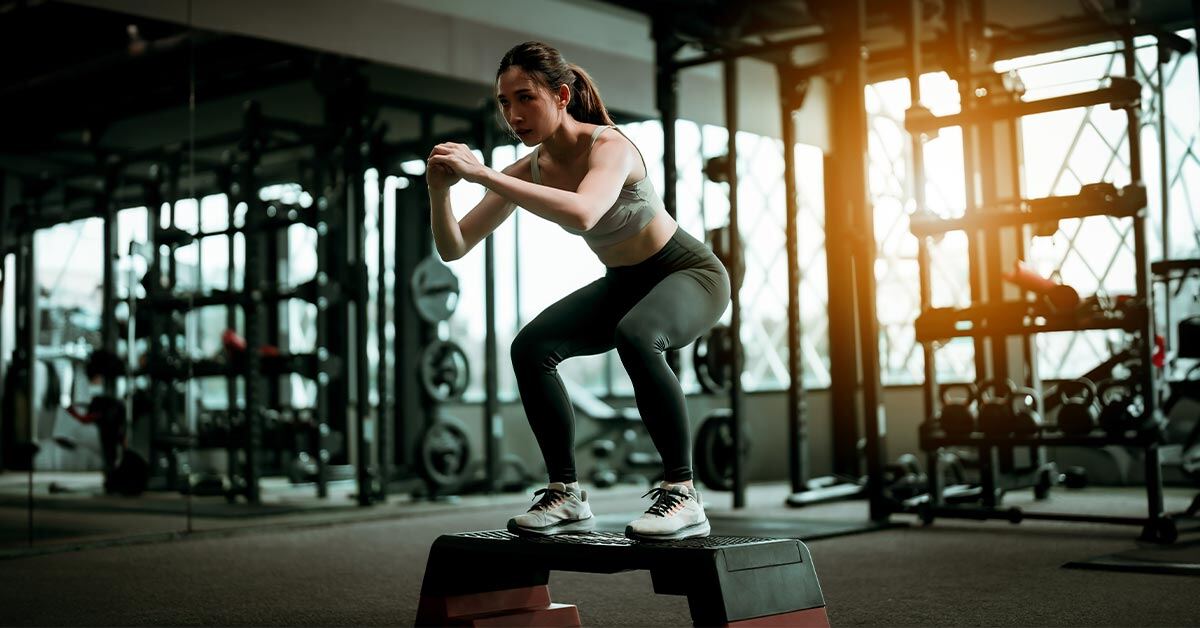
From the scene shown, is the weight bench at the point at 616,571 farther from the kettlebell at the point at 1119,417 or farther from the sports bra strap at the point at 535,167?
the kettlebell at the point at 1119,417

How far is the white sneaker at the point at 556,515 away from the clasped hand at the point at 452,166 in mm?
626

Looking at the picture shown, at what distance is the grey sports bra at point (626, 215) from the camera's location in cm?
212

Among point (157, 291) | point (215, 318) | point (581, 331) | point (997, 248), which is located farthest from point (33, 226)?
point (997, 248)

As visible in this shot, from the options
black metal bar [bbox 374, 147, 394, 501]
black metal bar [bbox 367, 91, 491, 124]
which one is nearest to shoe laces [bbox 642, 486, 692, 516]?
black metal bar [bbox 374, 147, 394, 501]

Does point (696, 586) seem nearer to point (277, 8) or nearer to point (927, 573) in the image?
point (927, 573)

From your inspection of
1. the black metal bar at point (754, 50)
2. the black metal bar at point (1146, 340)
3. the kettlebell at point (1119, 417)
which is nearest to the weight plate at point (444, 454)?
the black metal bar at point (754, 50)

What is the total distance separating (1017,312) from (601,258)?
249cm

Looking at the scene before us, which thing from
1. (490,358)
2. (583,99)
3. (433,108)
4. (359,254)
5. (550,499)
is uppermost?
(433,108)

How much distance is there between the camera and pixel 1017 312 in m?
4.18

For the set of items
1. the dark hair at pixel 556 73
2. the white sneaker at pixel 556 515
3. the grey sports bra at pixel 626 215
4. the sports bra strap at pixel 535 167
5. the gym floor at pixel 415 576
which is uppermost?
the dark hair at pixel 556 73

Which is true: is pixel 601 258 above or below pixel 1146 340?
above

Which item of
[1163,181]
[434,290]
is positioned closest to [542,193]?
[434,290]

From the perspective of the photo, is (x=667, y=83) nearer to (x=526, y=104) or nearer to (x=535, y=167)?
(x=535, y=167)

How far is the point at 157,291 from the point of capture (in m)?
4.97
